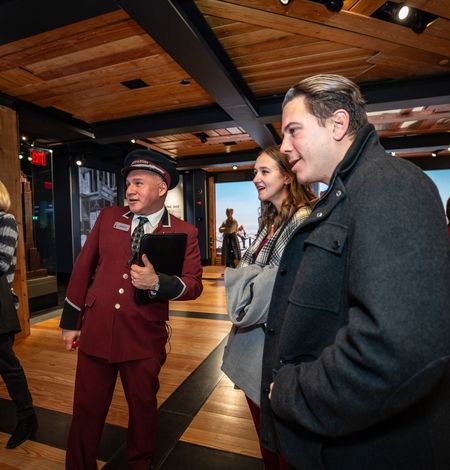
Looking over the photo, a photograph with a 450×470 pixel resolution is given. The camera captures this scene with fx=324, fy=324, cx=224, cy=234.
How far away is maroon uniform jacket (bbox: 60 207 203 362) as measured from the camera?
155 cm

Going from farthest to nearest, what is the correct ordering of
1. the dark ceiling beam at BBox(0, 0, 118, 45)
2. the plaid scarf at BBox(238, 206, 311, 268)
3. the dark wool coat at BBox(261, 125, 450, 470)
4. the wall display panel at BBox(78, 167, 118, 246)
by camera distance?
the wall display panel at BBox(78, 167, 118, 246), the dark ceiling beam at BBox(0, 0, 118, 45), the plaid scarf at BBox(238, 206, 311, 268), the dark wool coat at BBox(261, 125, 450, 470)

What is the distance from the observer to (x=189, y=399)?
2.57 metres

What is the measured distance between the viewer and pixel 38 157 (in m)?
5.70

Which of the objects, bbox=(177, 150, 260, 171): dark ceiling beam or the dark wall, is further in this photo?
the dark wall

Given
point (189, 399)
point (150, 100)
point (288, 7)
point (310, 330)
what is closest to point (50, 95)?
point (150, 100)

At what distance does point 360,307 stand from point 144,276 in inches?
39.8

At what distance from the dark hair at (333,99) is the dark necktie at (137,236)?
1065 mm

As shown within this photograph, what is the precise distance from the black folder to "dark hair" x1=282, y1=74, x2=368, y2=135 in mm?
871

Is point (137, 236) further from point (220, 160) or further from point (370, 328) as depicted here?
point (220, 160)

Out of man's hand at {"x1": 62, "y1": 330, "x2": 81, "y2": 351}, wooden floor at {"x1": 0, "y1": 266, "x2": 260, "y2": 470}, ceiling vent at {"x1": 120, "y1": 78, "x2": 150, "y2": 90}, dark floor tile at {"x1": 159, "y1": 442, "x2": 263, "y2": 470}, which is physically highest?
ceiling vent at {"x1": 120, "y1": 78, "x2": 150, "y2": 90}

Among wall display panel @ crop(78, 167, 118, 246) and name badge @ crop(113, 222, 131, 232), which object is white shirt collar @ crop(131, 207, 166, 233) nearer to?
name badge @ crop(113, 222, 131, 232)

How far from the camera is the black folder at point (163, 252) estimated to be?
1457 mm

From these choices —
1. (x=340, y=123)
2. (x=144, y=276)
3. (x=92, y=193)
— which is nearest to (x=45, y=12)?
(x=144, y=276)

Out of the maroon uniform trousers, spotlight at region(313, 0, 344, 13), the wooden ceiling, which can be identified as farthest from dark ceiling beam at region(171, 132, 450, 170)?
the maroon uniform trousers
